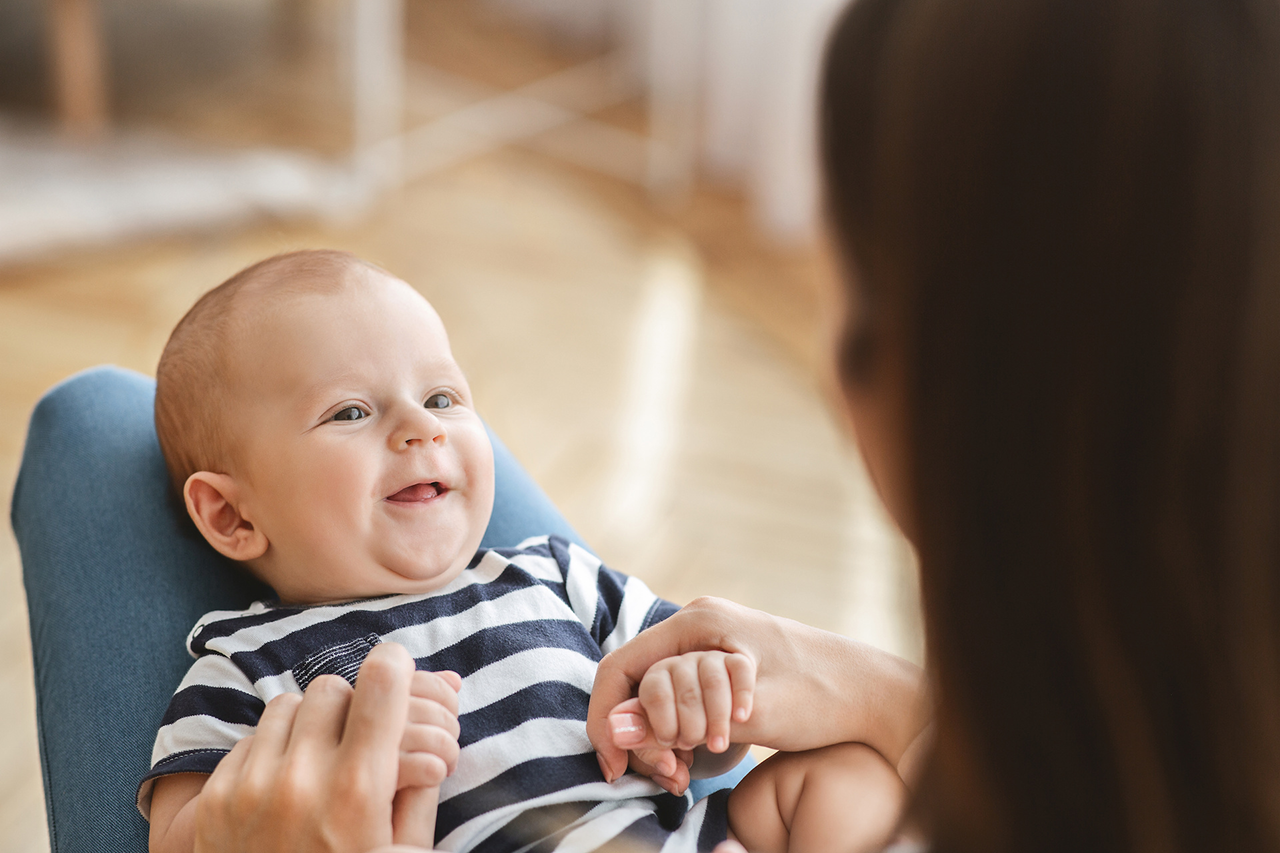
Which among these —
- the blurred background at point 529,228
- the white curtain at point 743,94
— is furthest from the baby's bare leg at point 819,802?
the white curtain at point 743,94

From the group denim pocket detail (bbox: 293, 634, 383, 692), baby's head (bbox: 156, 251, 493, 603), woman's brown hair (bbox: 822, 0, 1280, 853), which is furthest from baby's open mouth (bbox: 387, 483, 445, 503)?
woman's brown hair (bbox: 822, 0, 1280, 853)

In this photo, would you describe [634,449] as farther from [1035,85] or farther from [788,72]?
[1035,85]

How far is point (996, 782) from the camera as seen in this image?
0.48 meters

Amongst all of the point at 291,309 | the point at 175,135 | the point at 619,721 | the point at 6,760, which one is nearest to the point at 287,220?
the point at 175,135

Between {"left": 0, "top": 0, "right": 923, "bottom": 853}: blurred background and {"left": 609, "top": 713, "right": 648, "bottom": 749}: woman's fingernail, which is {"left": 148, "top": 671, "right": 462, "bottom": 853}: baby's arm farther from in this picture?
{"left": 0, "top": 0, "right": 923, "bottom": 853}: blurred background

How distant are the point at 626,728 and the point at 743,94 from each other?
2.77 m

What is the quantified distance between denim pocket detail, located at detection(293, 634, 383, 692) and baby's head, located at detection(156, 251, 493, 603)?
0.06 m

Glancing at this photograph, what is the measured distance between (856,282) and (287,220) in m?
2.57

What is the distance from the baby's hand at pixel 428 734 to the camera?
0.62m

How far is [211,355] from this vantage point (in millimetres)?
857

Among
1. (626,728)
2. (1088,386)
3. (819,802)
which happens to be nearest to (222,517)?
(626,728)

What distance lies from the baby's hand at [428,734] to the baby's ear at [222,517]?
244mm

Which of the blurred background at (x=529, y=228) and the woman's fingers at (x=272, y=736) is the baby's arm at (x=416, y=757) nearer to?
the woman's fingers at (x=272, y=736)

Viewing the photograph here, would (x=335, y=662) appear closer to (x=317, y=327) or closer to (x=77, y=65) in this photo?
(x=317, y=327)
